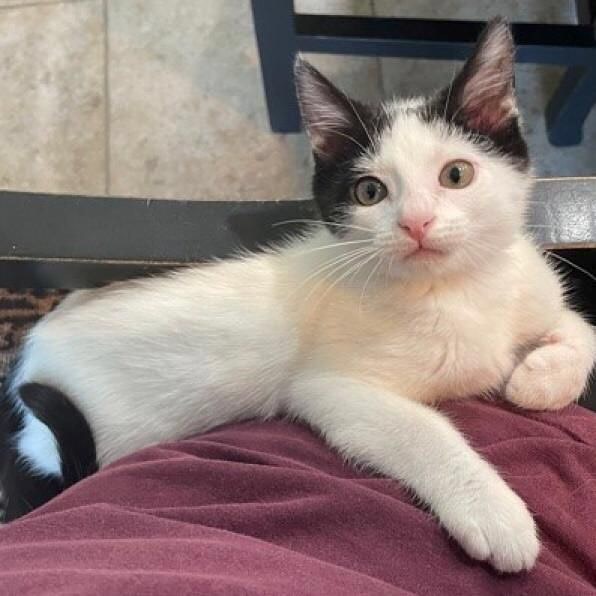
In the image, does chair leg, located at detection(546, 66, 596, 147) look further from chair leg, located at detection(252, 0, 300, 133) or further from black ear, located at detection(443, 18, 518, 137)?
black ear, located at detection(443, 18, 518, 137)

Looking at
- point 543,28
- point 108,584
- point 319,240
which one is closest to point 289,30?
point 543,28

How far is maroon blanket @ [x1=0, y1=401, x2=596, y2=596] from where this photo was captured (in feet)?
2.28

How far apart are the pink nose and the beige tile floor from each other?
3.15 feet

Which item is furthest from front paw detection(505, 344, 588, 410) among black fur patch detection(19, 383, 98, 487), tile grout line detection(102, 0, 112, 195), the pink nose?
tile grout line detection(102, 0, 112, 195)

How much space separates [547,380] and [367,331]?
225 millimetres

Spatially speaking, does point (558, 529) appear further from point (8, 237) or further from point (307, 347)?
point (8, 237)

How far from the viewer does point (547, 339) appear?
3.35ft

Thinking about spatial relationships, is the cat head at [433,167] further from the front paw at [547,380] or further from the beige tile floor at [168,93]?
the beige tile floor at [168,93]

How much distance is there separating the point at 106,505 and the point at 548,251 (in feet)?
2.05

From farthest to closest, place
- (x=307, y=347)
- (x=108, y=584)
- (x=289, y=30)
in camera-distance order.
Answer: (x=289, y=30), (x=307, y=347), (x=108, y=584)

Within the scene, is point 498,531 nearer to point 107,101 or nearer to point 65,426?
point 65,426

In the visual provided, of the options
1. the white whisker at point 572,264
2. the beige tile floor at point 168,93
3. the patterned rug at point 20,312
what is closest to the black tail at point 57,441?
the patterned rug at point 20,312

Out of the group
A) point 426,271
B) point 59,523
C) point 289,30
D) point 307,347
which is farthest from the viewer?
point 289,30

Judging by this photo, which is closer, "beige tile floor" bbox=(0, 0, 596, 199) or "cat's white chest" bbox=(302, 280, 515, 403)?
"cat's white chest" bbox=(302, 280, 515, 403)
